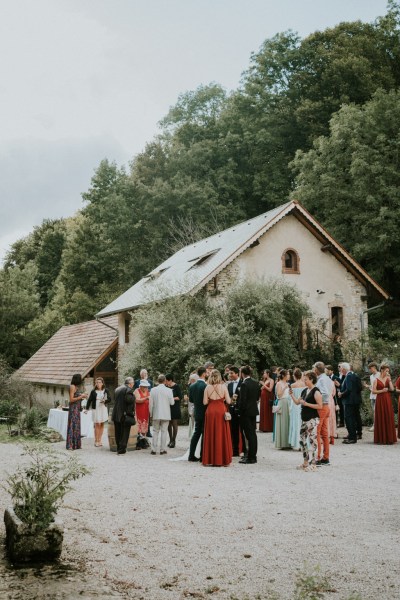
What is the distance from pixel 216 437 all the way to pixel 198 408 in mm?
794

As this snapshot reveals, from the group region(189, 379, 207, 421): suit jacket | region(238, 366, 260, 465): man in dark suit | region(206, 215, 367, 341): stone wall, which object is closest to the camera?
region(238, 366, 260, 465): man in dark suit

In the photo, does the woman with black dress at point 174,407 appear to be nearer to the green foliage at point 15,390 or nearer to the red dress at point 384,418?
the red dress at point 384,418

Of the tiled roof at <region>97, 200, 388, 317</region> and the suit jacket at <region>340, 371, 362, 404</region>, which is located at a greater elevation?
the tiled roof at <region>97, 200, 388, 317</region>

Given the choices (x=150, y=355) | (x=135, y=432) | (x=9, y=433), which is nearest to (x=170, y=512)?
(x=135, y=432)

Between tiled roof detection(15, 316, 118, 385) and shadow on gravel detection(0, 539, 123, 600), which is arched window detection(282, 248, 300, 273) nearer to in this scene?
tiled roof detection(15, 316, 118, 385)

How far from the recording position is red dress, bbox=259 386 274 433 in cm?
1838

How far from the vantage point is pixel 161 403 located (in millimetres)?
13930

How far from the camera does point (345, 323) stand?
28.8 meters

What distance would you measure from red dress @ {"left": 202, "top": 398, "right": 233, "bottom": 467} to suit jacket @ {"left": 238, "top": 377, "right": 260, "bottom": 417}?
1.23 ft

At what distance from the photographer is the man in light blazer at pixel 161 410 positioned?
45.5 ft

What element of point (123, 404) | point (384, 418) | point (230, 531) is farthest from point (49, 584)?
point (384, 418)

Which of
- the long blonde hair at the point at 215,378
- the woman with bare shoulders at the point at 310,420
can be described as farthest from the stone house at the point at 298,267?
the woman with bare shoulders at the point at 310,420

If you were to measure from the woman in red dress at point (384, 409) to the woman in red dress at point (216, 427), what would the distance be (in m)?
4.58

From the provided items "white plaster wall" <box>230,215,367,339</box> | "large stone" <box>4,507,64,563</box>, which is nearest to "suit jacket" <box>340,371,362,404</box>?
"large stone" <box>4,507,64,563</box>
